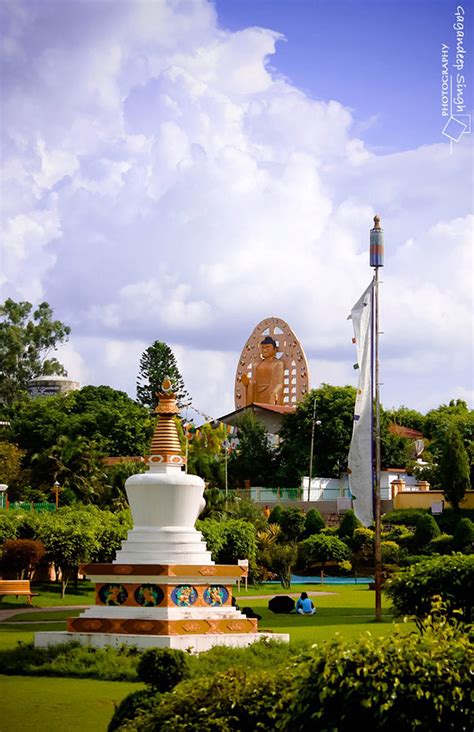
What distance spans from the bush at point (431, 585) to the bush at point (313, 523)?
31094 mm

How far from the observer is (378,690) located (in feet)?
24.6

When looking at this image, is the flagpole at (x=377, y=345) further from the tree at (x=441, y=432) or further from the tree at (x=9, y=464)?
the tree at (x=9, y=464)

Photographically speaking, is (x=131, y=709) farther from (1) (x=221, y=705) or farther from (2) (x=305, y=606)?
(2) (x=305, y=606)

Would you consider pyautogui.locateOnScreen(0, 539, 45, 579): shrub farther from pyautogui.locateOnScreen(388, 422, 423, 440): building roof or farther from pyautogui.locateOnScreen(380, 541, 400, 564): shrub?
pyautogui.locateOnScreen(388, 422, 423, 440): building roof

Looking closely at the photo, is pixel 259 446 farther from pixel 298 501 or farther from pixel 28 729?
pixel 28 729

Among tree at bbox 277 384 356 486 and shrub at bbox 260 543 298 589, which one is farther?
tree at bbox 277 384 356 486

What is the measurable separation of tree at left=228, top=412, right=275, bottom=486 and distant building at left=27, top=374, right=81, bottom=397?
13.7m

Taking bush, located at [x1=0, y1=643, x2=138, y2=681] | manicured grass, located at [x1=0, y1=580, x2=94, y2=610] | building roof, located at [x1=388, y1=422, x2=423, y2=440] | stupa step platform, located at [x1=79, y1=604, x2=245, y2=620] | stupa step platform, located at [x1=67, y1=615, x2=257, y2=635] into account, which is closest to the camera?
bush, located at [x1=0, y1=643, x2=138, y2=681]

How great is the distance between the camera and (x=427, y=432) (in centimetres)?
7144

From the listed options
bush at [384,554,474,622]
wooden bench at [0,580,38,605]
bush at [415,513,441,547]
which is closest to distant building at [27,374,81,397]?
bush at [415,513,441,547]

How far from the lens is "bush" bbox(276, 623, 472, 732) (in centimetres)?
752

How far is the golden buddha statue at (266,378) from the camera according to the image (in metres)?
69.8

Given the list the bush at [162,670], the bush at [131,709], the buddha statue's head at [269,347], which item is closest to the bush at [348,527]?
the buddha statue's head at [269,347]

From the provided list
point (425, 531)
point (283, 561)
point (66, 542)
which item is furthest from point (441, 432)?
point (66, 542)
